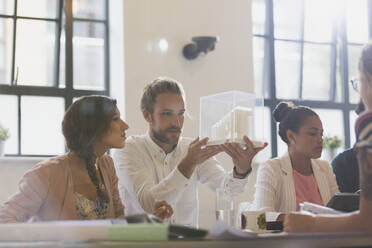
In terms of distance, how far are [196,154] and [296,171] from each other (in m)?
0.71

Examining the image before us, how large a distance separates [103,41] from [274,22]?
1917mm

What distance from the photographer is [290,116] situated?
296 centimetres

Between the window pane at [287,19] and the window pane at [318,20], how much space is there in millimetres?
102

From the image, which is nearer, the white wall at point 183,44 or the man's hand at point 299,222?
the man's hand at point 299,222

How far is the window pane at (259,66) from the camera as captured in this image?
5.75 metres

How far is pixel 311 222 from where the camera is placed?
4.08ft

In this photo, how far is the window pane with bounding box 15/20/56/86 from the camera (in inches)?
191

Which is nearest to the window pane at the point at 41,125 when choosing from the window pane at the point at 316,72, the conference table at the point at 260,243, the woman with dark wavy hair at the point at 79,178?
the woman with dark wavy hair at the point at 79,178

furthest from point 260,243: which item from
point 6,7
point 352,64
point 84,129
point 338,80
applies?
point 352,64

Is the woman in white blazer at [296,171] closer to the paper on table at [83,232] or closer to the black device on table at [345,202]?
the black device on table at [345,202]

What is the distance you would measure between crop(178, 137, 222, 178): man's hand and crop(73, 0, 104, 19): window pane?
10.2ft

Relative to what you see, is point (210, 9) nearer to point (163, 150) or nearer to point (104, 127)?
point (163, 150)

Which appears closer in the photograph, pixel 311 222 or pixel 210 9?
pixel 311 222

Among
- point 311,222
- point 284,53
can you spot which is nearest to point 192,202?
point 311,222
